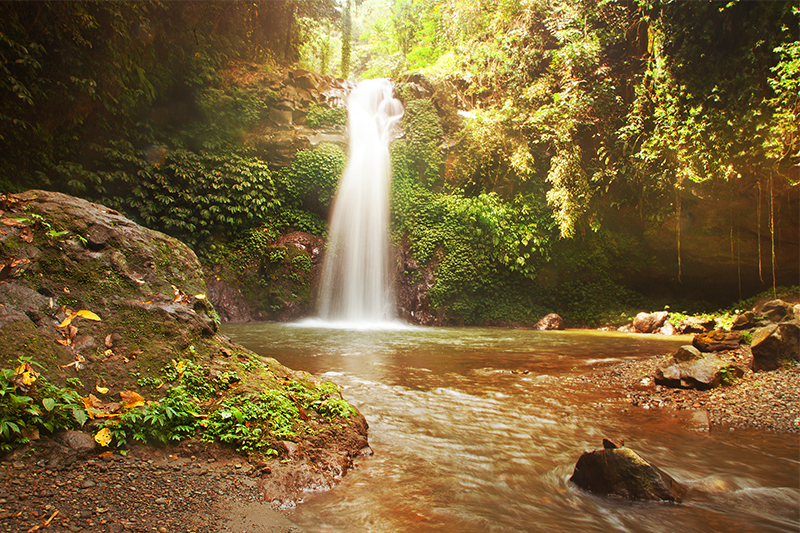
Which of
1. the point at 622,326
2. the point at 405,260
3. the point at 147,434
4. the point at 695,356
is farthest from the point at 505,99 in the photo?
the point at 147,434

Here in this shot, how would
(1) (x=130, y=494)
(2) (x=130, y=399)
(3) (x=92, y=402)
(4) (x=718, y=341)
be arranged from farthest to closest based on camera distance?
(4) (x=718, y=341), (2) (x=130, y=399), (3) (x=92, y=402), (1) (x=130, y=494)

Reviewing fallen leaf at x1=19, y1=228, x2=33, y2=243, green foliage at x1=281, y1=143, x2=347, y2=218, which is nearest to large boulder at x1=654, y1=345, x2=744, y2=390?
fallen leaf at x1=19, y1=228, x2=33, y2=243

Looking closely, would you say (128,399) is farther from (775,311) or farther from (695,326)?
(695,326)

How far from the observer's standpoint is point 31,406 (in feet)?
7.01

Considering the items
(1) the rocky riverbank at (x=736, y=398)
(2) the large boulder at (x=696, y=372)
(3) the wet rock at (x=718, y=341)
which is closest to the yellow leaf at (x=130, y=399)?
(1) the rocky riverbank at (x=736, y=398)

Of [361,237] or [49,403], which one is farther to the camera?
[361,237]

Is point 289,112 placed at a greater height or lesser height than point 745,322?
greater

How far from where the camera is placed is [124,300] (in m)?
3.20

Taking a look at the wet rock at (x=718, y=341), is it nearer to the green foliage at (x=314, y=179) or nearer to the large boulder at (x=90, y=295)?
the large boulder at (x=90, y=295)

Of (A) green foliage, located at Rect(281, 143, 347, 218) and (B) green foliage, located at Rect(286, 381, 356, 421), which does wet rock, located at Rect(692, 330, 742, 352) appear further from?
(A) green foliage, located at Rect(281, 143, 347, 218)

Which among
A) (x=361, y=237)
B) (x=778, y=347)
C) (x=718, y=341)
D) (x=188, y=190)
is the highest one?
(x=188, y=190)

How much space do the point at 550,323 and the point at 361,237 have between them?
7182 millimetres

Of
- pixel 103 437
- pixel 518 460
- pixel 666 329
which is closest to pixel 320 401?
pixel 103 437

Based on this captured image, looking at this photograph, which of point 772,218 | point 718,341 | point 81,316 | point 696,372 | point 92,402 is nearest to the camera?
point 92,402
